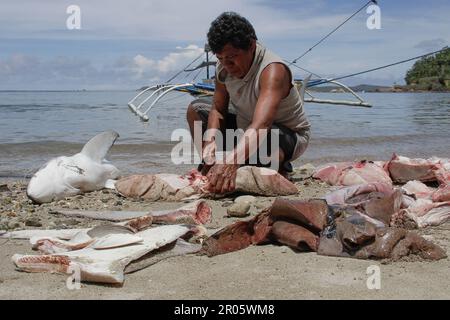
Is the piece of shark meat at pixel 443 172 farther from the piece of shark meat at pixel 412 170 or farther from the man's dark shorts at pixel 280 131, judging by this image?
the man's dark shorts at pixel 280 131

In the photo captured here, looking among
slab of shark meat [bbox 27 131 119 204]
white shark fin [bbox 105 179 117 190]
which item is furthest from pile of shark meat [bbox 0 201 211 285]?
white shark fin [bbox 105 179 117 190]

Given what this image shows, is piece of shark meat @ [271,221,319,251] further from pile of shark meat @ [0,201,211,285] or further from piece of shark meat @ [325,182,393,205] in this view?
piece of shark meat @ [325,182,393,205]

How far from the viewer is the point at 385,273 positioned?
2.69 meters

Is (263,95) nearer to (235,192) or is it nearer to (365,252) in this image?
(235,192)

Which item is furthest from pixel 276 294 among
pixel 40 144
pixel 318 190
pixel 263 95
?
pixel 40 144

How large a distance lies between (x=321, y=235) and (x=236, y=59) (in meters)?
1.78

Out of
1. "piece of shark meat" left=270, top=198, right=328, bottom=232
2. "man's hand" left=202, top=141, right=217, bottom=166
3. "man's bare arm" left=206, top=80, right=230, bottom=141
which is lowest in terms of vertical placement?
"piece of shark meat" left=270, top=198, right=328, bottom=232

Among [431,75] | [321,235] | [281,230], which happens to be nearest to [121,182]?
[281,230]

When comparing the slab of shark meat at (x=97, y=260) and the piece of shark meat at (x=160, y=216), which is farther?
the piece of shark meat at (x=160, y=216)

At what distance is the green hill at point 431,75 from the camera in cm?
7806

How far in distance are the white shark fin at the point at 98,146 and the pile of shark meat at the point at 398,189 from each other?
6.28 ft

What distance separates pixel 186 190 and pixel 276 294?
2234mm

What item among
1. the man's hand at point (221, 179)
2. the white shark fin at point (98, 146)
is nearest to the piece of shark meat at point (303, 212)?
the man's hand at point (221, 179)

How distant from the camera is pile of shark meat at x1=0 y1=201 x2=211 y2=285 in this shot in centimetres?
270
